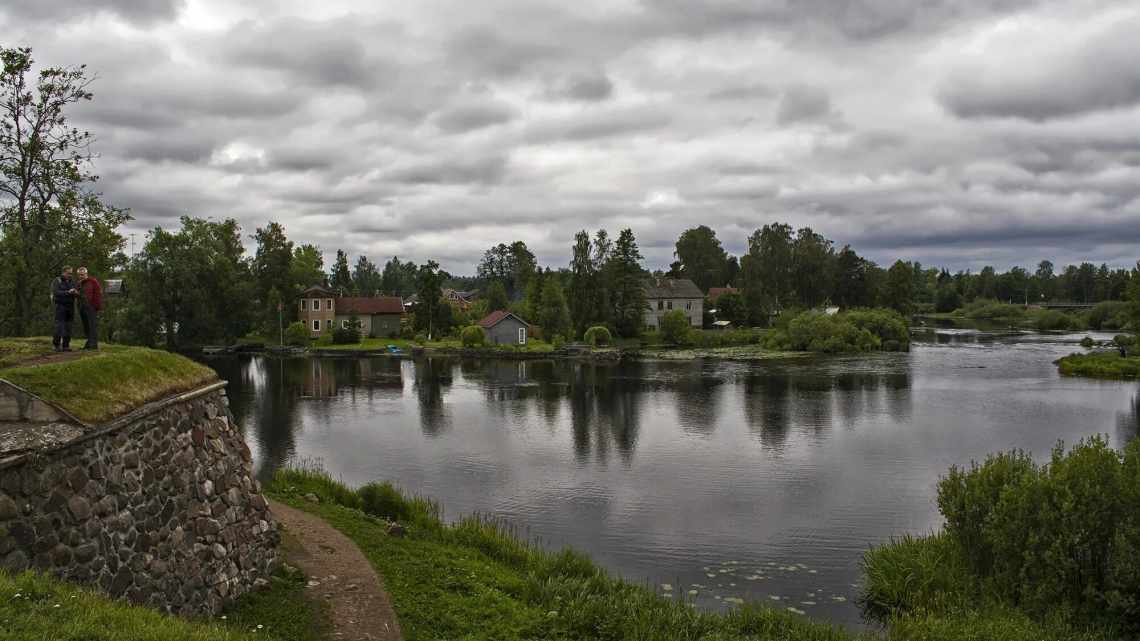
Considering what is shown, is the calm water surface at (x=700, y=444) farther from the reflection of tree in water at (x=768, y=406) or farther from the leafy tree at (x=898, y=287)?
the leafy tree at (x=898, y=287)

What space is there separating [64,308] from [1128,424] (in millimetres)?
39252

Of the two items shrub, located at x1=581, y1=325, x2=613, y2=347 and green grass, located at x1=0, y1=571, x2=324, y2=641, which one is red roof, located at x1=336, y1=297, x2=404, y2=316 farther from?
green grass, located at x1=0, y1=571, x2=324, y2=641

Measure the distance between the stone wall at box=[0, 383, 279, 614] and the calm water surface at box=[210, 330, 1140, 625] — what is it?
8032 millimetres

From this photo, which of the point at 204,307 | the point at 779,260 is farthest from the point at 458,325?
the point at 779,260

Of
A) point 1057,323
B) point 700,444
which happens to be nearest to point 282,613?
point 700,444

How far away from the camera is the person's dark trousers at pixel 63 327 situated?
12.2m

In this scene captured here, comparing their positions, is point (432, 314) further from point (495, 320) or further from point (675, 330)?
point (675, 330)

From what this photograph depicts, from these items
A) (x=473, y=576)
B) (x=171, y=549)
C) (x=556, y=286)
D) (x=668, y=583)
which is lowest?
(x=668, y=583)

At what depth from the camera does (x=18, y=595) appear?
6.93 meters

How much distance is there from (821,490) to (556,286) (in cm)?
5713

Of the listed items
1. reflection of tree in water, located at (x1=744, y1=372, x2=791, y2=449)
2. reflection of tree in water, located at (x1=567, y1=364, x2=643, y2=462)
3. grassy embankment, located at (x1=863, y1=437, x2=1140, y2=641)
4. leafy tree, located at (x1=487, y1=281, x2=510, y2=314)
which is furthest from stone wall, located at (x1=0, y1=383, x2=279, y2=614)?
leafy tree, located at (x1=487, y1=281, x2=510, y2=314)

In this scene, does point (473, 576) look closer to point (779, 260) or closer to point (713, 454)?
point (713, 454)

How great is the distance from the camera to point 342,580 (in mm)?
11891

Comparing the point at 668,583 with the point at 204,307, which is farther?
the point at 204,307
